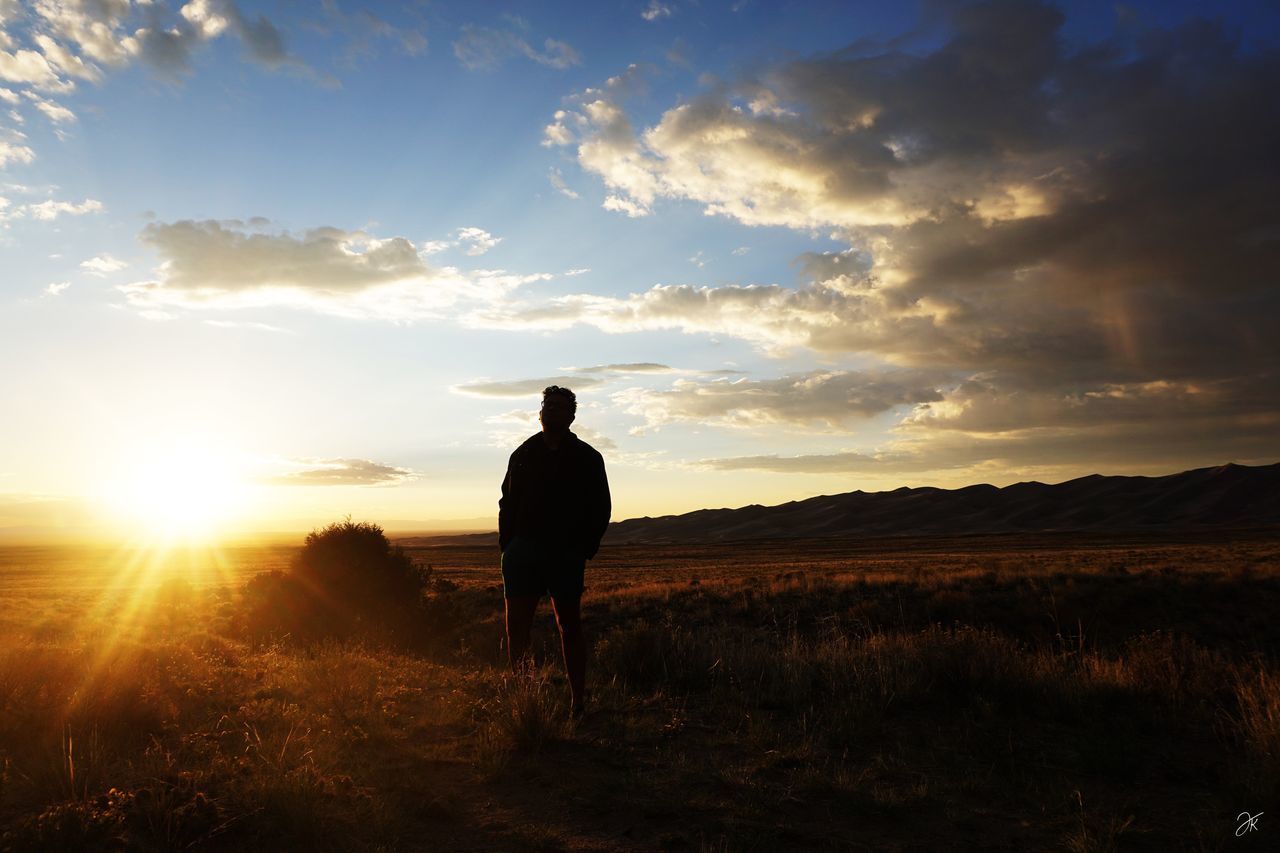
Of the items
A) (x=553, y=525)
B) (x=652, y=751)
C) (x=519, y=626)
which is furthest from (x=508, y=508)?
(x=652, y=751)

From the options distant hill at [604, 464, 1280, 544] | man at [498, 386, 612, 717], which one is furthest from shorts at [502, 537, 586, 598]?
distant hill at [604, 464, 1280, 544]

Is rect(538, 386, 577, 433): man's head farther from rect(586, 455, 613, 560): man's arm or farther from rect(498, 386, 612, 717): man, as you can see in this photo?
rect(586, 455, 613, 560): man's arm

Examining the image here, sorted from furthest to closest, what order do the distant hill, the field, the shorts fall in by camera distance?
the distant hill → the shorts → the field

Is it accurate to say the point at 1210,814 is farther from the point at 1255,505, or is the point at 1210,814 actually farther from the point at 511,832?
the point at 1255,505

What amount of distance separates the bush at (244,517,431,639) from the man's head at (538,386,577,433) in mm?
8328

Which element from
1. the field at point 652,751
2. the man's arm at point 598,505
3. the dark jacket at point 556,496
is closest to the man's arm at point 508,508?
the dark jacket at point 556,496

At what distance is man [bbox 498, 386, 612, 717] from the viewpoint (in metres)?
5.46

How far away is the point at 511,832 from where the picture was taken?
3.54 metres

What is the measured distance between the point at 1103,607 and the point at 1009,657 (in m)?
17.7

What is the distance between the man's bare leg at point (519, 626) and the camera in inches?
218

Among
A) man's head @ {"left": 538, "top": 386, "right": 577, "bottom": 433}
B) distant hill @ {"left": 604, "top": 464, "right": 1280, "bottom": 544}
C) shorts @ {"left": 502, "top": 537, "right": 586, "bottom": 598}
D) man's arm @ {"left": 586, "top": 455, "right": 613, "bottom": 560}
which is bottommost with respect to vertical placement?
distant hill @ {"left": 604, "top": 464, "right": 1280, "bottom": 544}

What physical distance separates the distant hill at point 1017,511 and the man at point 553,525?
122 meters

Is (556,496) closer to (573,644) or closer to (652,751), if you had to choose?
(573,644)

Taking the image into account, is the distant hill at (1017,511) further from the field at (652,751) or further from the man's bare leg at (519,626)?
the man's bare leg at (519,626)
